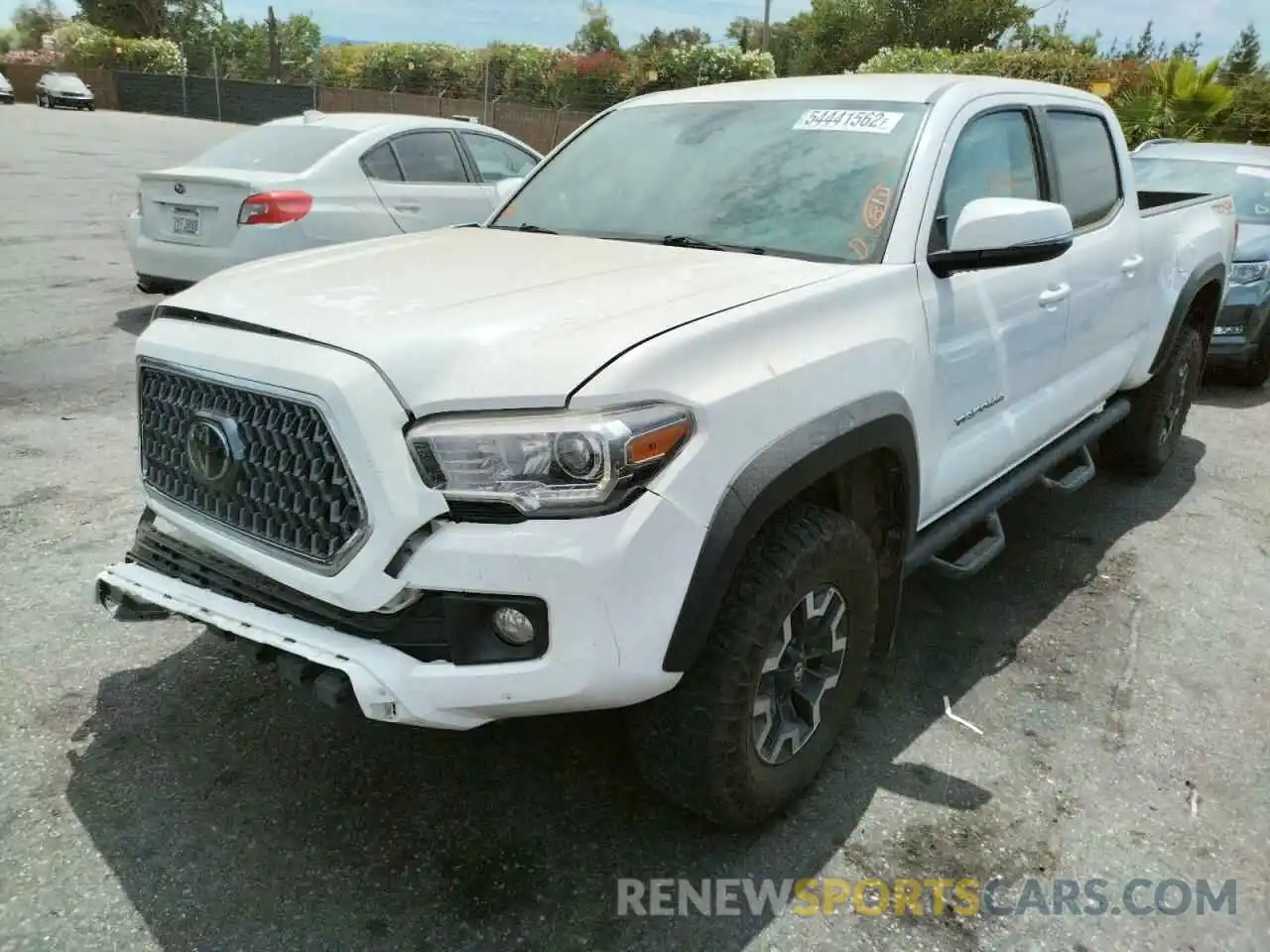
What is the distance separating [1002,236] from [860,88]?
96 centimetres

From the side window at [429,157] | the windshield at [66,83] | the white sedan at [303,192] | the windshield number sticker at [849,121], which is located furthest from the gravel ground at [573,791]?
the windshield at [66,83]

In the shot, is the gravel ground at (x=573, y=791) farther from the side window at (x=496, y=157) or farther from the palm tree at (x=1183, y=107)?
the palm tree at (x=1183, y=107)

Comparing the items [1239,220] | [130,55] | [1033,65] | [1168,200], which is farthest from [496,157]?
[130,55]

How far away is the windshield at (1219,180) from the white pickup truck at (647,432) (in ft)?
17.8

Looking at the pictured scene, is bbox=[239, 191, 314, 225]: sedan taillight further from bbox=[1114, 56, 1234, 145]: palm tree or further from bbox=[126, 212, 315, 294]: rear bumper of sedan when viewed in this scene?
bbox=[1114, 56, 1234, 145]: palm tree

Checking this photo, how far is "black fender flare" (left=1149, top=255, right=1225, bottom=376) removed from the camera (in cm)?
497

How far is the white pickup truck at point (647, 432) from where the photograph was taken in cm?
206

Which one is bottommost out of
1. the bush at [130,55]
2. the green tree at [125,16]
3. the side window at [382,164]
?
the side window at [382,164]

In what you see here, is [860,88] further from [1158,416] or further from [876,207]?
[1158,416]

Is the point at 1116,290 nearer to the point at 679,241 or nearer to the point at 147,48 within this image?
the point at 679,241

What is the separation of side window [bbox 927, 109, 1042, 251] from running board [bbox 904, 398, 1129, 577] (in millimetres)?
883

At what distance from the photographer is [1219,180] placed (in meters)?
8.12

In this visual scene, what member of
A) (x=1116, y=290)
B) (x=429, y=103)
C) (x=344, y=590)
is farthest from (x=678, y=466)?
(x=429, y=103)

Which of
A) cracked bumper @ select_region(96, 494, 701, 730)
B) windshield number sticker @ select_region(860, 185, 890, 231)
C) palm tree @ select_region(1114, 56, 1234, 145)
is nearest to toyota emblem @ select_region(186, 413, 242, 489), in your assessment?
cracked bumper @ select_region(96, 494, 701, 730)
